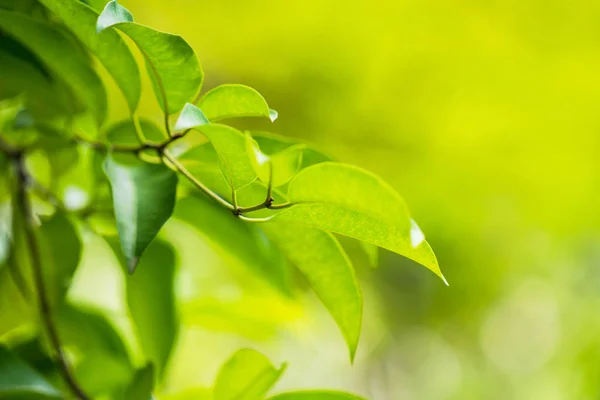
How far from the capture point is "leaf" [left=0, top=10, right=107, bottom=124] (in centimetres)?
48

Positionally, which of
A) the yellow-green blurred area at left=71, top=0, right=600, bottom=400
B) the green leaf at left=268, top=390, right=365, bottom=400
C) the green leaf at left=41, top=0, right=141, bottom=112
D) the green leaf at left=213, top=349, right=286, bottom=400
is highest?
the green leaf at left=41, top=0, right=141, bottom=112

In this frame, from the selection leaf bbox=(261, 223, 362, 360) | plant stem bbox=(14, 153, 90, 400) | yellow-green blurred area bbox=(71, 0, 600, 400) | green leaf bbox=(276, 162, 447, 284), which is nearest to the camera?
green leaf bbox=(276, 162, 447, 284)

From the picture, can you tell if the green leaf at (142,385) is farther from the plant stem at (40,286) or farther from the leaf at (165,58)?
the leaf at (165,58)

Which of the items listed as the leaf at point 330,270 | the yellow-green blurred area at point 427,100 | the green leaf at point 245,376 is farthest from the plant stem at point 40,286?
the yellow-green blurred area at point 427,100

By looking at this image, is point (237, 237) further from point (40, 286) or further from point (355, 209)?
point (355, 209)

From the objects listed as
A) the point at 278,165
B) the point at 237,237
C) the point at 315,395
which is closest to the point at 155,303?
the point at 237,237

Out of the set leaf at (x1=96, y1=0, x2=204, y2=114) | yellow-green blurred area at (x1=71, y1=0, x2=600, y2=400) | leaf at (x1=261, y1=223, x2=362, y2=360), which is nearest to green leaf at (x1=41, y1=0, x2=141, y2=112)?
leaf at (x1=96, y1=0, x2=204, y2=114)

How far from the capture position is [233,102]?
0.39 m

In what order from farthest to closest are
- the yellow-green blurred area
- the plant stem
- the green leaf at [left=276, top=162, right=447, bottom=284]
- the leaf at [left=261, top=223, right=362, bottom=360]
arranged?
1. the yellow-green blurred area
2. the plant stem
3. the leaf at [left=261, top=223, right=362, bottom=360]
4. the green leaf at [left=276, top=162, right=447, bottom=284]

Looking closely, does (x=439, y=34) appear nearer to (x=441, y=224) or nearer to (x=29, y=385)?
(x=441, y=224)

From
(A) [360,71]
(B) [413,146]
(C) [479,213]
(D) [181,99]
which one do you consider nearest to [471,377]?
(C) [479,213]

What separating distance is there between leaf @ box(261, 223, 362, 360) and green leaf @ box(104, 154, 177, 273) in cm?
8

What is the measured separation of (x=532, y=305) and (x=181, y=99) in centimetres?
280

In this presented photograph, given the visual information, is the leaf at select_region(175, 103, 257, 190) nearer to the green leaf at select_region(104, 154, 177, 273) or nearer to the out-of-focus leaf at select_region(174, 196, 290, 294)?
the green leaf at select_region(104, 154, 177, 273)
